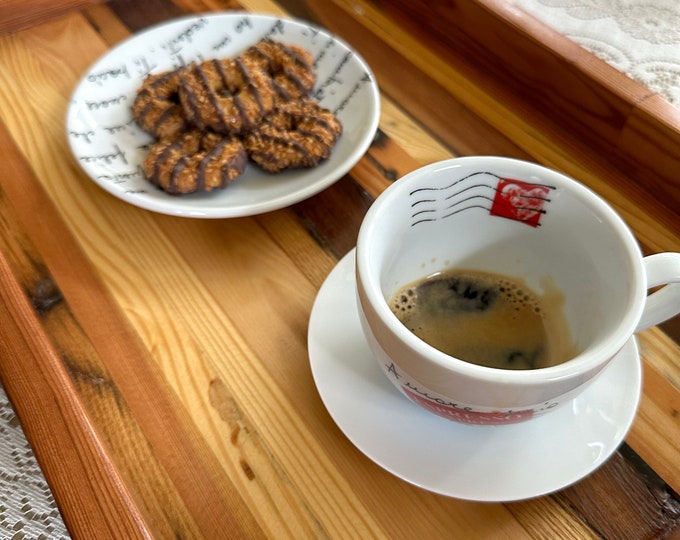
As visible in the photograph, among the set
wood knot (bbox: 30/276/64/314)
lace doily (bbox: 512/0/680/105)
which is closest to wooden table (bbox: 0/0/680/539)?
wood knot (bbox: 30/276/64/314)

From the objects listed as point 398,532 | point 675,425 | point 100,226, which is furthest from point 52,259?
point 675,425

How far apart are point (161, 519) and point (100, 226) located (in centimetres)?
32

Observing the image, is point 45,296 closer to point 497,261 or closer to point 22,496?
point 22,496

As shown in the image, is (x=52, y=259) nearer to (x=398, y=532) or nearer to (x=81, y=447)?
(x=81, y=447)

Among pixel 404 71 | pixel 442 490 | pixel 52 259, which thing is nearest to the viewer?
pixel 442 490

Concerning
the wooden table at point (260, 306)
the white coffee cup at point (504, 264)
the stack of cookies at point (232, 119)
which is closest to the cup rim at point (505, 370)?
the white coffee cup at point (504, 264)

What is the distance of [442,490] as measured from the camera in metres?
0.47

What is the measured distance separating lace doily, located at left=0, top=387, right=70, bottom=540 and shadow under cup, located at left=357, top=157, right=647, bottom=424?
30 cm

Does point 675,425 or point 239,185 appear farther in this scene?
point 239,185

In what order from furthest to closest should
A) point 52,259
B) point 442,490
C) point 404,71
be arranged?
point 404,71 → point 52,259 → point 442,490

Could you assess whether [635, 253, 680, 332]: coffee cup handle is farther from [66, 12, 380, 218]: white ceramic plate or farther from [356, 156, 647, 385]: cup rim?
[66, 12, 380, 218]: white ceramic plate

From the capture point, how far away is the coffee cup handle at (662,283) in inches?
17.2

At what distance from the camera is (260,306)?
611mm

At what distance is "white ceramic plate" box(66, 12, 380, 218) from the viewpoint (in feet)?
2.21
